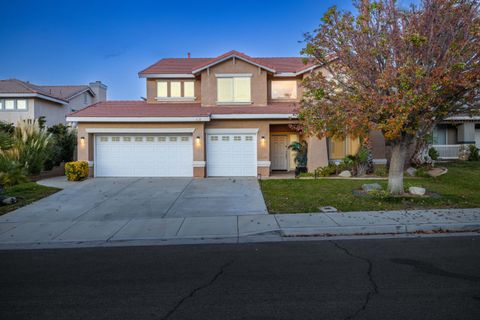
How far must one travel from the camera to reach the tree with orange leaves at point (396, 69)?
955 cm

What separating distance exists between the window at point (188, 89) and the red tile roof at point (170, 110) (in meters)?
0.86

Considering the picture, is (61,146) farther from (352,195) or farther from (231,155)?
(352,195)

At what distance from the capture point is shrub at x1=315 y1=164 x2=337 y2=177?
55.4ft

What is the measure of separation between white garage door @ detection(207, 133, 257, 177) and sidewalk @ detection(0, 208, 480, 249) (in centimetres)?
829

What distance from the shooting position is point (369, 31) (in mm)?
10500

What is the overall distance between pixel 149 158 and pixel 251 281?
44.6 feet

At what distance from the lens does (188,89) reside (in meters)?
20.5

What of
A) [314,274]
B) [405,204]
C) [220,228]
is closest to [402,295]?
[314,274]

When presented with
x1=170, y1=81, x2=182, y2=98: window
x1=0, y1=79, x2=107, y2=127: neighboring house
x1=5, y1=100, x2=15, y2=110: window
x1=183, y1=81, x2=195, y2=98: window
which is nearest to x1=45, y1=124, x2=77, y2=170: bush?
x1=0, y1=79, x2=107, y2=127: neighboring house

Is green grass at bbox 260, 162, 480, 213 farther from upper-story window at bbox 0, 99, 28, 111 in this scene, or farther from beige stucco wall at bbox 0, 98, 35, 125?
upper-story window at bbox 0, 99, 28, 111

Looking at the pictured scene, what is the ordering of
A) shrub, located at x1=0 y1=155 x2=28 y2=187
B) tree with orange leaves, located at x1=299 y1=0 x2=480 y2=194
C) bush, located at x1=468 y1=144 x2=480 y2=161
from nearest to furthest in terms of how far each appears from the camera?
tree with orange leaves, located at x1=299 y1=0 x2=480 y2=194 < shrub, located at x1=0 y1=155 x2=28 y2=187 < bush, located at x1=468 y1=144 x2=480 y2=161

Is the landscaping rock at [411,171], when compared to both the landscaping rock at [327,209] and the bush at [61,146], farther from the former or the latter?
the bush at [61,146]

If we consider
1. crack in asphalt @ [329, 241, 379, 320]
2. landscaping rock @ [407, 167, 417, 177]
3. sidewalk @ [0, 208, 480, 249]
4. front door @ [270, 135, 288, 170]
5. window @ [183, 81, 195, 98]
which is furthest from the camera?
front door @ [270, 135, 288, 170]

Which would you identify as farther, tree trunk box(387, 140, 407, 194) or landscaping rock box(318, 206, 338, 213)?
tree trunk box(387, 140, 407, 194)
